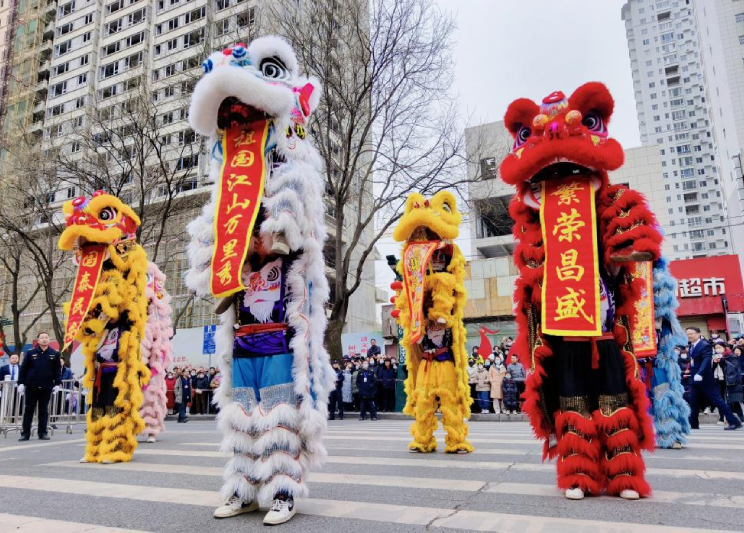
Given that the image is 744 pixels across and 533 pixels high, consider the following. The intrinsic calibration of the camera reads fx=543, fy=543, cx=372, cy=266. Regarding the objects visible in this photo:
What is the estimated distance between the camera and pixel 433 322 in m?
6.09

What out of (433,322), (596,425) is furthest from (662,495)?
(433,322)

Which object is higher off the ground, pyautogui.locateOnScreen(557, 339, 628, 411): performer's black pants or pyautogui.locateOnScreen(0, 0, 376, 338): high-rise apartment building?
pyautogui.locateOnScreen(0, 0, 376, 338): high-rise apartment building

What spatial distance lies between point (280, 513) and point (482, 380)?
37.3 feet

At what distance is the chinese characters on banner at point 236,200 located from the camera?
3230 millimetres

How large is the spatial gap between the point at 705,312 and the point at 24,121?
2000 inches

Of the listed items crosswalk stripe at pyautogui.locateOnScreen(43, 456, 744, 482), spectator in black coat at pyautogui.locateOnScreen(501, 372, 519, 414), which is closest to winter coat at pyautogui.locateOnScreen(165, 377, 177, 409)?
spectator in black coat at pyautogui.locateOnScreen(501, 372, 519, 414)

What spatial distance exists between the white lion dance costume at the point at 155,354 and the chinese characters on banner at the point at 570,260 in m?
6.20

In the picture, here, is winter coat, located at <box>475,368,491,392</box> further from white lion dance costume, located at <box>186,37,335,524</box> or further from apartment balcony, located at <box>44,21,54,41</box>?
apartment balcony, located at <box>44,21,54,41</box>

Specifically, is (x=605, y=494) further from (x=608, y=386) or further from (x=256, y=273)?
(x=256, y=273)

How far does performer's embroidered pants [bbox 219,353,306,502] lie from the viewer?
3029mm

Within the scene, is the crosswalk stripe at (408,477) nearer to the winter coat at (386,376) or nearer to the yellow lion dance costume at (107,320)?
the yellow lion dance costume at (107,320)

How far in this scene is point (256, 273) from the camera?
3443mm

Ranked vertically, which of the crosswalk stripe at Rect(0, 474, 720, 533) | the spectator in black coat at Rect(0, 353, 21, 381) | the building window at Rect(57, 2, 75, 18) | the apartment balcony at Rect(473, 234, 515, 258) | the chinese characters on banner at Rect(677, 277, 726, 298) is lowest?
the crosswalk stripe at Rect(0, 474, 720, 533)

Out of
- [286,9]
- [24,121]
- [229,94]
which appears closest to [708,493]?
[229,94]
